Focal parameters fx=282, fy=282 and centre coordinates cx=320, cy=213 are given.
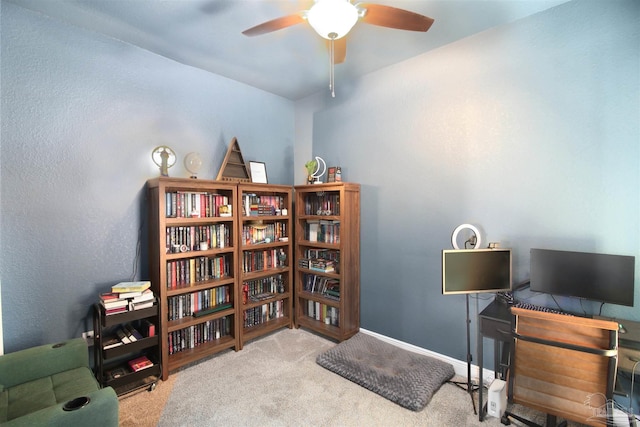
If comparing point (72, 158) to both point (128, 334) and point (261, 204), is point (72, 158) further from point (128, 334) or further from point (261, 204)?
point (261, 204)

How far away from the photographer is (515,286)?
83.8 inches

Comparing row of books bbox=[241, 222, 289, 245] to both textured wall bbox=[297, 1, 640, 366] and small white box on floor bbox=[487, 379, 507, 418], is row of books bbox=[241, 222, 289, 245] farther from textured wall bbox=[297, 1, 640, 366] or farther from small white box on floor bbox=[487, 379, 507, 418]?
small white box on floor bbox=[487, 379, 507, 418]

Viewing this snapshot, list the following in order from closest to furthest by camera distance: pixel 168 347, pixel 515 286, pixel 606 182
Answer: pixel 606 182 < pixel 515 286 < pixel 168 347

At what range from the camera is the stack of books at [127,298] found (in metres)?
2.06

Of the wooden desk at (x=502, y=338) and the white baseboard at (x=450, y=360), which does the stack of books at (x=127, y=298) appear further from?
the wooden desk at (x=502, y=338)

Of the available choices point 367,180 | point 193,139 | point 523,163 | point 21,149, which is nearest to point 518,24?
point 523,163

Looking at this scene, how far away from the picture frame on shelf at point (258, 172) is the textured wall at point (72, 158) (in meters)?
0.72

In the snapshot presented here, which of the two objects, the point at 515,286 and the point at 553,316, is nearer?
the point at 553,316

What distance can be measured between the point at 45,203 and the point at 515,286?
354 centimetres

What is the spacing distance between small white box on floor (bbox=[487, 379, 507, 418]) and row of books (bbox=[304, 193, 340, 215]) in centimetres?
189

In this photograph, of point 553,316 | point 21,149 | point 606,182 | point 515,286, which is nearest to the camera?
point 553,316

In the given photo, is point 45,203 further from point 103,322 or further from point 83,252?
point 103,322

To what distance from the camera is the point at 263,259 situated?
3.13 meters

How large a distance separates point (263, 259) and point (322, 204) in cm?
90
